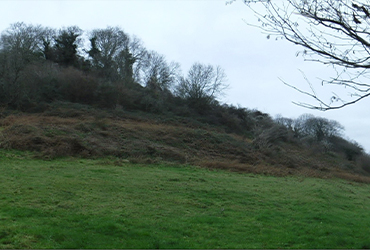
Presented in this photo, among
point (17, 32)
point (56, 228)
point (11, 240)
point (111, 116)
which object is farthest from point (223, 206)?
point (17, 32)

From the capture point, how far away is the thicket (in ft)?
123

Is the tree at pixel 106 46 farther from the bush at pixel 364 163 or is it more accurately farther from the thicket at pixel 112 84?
the bush at pixel 364 163

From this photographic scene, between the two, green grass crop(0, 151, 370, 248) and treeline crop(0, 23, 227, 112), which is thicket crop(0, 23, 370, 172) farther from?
green grass crop(0, 151, 370, 248)

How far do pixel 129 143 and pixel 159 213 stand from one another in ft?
56.2

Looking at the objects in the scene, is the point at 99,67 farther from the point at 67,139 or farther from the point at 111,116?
the point at 67,139

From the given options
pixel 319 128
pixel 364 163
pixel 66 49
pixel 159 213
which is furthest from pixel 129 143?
pixel 319 128

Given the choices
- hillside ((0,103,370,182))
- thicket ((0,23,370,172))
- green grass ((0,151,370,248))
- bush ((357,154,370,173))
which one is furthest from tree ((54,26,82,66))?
bush ((357,154,370,173))

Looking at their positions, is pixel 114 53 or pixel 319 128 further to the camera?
pixel 319 128

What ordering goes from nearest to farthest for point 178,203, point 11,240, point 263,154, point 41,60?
1. point 11,240
2. point 178,203
3. point 263,154
4. point 41,60

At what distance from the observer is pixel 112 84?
4672cm

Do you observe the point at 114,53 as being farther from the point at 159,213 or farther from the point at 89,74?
the point at 159,213

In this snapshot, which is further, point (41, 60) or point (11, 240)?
point (41, 60)

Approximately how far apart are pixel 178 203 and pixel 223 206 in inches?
60.8

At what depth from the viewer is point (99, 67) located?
180 feet
